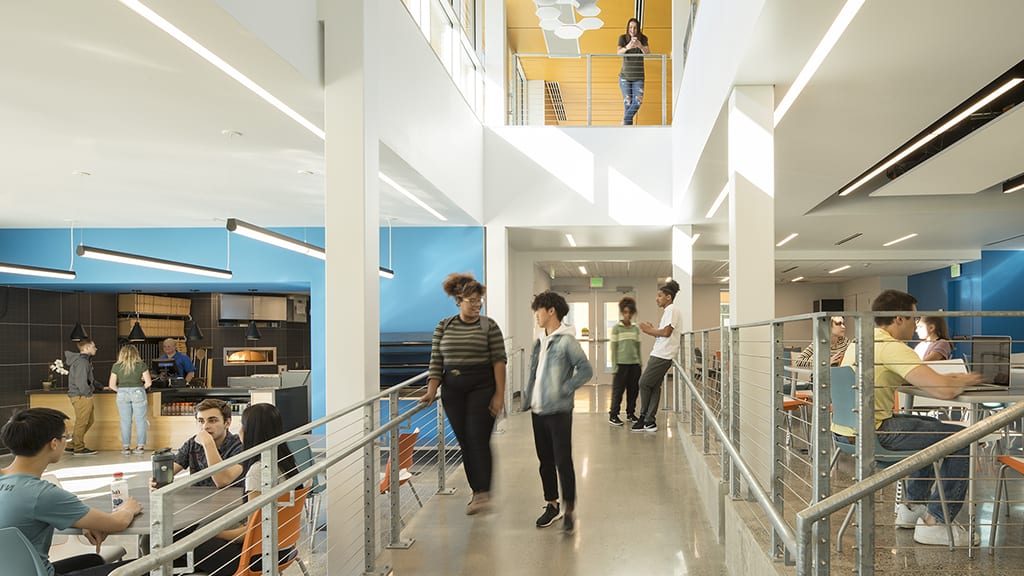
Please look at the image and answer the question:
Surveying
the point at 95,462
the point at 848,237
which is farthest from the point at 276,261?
the point at 848,237

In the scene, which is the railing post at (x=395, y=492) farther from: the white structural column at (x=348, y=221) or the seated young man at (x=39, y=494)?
the seated young man at (x=39, y=494)

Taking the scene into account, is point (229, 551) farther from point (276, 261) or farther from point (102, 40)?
point (276, 261)

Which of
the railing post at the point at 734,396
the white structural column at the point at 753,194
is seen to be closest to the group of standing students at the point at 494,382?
the railing post at the point at 734,396

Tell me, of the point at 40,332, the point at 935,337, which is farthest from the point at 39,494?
the point at 40,332

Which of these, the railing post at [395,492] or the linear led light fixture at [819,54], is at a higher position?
the linear led light fixture at [819,54]

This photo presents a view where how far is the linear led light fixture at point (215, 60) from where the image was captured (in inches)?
137

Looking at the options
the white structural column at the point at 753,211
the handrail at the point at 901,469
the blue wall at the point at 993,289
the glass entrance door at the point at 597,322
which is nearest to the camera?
the handrail at the point at 901,469

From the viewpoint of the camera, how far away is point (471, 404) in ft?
14.6

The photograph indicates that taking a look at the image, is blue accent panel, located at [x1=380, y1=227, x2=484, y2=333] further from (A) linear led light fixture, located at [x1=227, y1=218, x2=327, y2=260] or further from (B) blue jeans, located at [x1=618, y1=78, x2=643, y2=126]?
(B) blue jeans, located at [x1=618, y1=78, x2=643, y2=126]

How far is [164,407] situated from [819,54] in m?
11.1

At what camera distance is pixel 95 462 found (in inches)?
428

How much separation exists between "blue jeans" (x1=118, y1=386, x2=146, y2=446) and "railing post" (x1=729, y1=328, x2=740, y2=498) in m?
9.90

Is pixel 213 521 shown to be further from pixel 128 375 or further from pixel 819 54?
pixel 128 375

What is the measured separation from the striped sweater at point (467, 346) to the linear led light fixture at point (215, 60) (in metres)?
1.42
